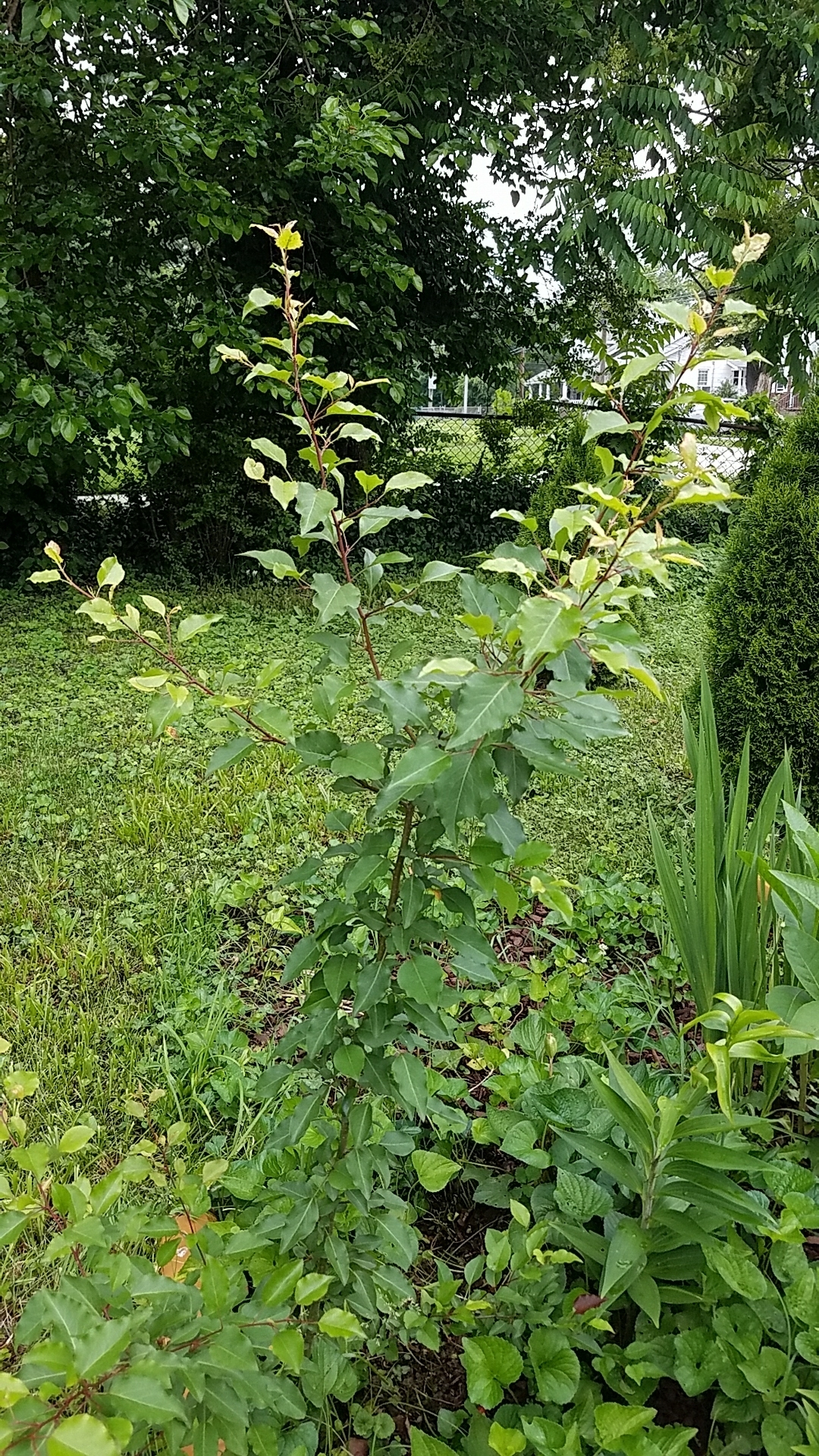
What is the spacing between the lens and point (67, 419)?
12.5 ft

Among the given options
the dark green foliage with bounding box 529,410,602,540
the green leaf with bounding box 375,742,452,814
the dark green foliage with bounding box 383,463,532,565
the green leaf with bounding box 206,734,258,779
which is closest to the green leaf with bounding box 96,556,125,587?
the green leaf with bounding box 206,734,258,779

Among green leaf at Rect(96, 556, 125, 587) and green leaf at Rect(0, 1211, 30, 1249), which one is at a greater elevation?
green leaf at Rect(96, 556, 125, 587)

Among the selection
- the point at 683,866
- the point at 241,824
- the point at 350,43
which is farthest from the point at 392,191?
the point at 683,866

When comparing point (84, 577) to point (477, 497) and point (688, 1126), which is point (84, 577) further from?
point (688, 1126)

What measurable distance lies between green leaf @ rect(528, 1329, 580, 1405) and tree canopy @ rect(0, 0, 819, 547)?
12.4 ft

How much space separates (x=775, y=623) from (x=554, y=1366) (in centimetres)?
226

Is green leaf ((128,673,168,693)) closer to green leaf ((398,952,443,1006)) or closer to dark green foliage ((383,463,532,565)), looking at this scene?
green leaf ((398,952,443,1006))

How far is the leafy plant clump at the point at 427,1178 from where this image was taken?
0.75 m

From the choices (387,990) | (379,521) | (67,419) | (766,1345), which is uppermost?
(67,419)

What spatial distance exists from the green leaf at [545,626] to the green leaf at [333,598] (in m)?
0.22

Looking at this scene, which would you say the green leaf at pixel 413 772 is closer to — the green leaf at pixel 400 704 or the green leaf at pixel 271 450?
the green leaf at pixel 400 704

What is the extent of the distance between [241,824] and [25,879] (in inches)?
27.5

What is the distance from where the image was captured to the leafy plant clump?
753 mm

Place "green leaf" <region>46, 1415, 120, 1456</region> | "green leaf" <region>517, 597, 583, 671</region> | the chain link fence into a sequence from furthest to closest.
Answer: the chain link fence
"green leaf" <region>517, 597, 583, 671</region>
"green leaf" <region>46, 1415, 120, 1456</region>
